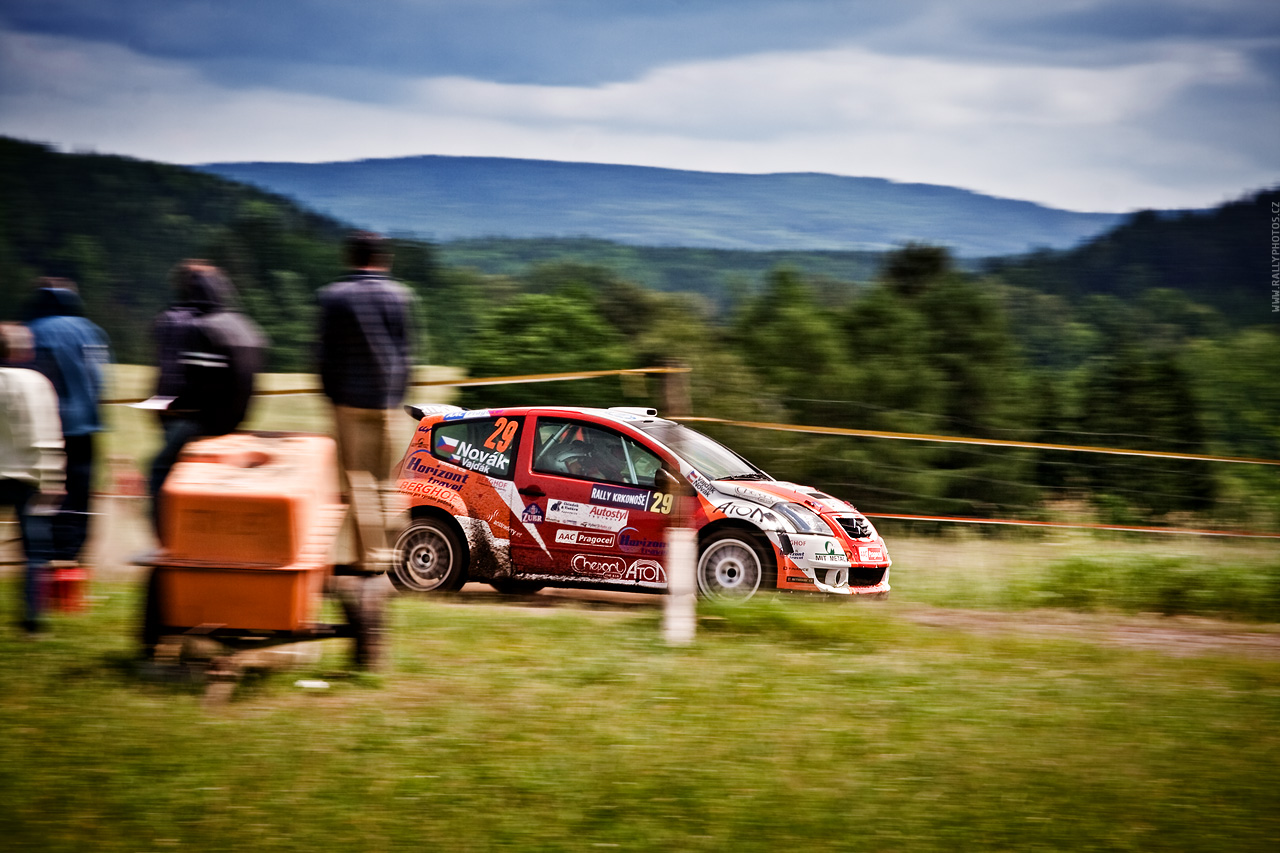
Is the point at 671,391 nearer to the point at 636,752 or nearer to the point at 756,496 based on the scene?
the point at 756,496

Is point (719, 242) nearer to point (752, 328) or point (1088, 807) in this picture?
point (752, 328)

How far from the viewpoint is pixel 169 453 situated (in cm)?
594

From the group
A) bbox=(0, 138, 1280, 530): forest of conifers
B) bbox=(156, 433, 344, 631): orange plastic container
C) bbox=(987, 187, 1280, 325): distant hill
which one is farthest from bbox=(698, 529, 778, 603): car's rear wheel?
bbox=(987, 187, 1280, 325): distant hill

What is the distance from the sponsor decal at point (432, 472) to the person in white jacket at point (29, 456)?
347cm

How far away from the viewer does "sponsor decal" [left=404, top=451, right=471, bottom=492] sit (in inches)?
398

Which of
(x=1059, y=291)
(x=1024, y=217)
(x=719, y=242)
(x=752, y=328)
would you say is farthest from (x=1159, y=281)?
(x=1024, y=217)

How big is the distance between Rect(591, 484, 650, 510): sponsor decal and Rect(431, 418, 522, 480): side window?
763 mm

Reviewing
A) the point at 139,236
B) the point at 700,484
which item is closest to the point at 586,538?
the point at 700,484

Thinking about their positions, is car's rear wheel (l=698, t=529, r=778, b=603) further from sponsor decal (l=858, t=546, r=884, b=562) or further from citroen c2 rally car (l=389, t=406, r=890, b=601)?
sponsor decal (l=858, t=546, r=884, b=562)

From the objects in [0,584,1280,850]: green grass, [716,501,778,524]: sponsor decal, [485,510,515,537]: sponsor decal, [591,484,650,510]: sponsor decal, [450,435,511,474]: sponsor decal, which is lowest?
[0,584,1280,850]: green grass

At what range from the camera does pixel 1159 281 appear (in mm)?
52688

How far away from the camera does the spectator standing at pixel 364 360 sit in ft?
20.0

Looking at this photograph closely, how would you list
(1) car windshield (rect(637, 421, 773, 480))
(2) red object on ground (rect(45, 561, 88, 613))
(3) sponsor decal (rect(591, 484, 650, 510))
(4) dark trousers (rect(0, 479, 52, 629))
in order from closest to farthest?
(4) dark trousers (rect(0, 479, 52, 629)) → (2) red object on ground (rect(45, 561, 88, 613)) → (3) sponsor decal (rect(591, 484, 650, 510)) → (1) car windshield (rect(637, 421, 773, 480))

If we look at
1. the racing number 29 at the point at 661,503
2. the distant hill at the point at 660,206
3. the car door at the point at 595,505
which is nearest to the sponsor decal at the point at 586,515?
the car door at the point at 595,505
